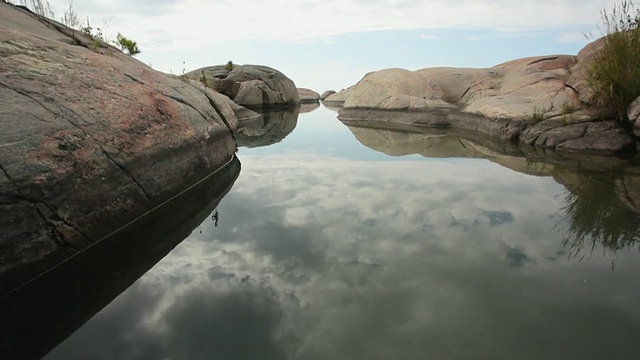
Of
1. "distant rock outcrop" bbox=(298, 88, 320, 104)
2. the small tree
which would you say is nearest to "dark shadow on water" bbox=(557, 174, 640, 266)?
the small tree

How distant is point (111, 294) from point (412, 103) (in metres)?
10.00

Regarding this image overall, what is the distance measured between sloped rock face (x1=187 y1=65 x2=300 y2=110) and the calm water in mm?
13215

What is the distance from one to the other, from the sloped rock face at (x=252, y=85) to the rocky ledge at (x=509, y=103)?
557 centimetres

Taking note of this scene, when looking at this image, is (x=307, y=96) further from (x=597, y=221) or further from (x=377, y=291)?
(x=377, y=291)

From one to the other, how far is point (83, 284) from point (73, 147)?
1009mm

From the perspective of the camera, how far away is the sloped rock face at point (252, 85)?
16.2 m

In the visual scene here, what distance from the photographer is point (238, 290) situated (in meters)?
2.03

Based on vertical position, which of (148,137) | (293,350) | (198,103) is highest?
(198,103)

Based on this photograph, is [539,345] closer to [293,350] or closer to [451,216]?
[293,350]

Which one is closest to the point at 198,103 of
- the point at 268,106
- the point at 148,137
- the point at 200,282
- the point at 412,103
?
the point at 148,137

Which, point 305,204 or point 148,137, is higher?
point 148,137

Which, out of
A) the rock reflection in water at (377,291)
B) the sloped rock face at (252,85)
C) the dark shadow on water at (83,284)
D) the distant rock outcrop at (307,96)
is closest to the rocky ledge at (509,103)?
the rock reflection in water at (377,291)

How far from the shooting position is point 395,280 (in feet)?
6.84

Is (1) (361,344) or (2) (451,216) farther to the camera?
(2) (451,216)
